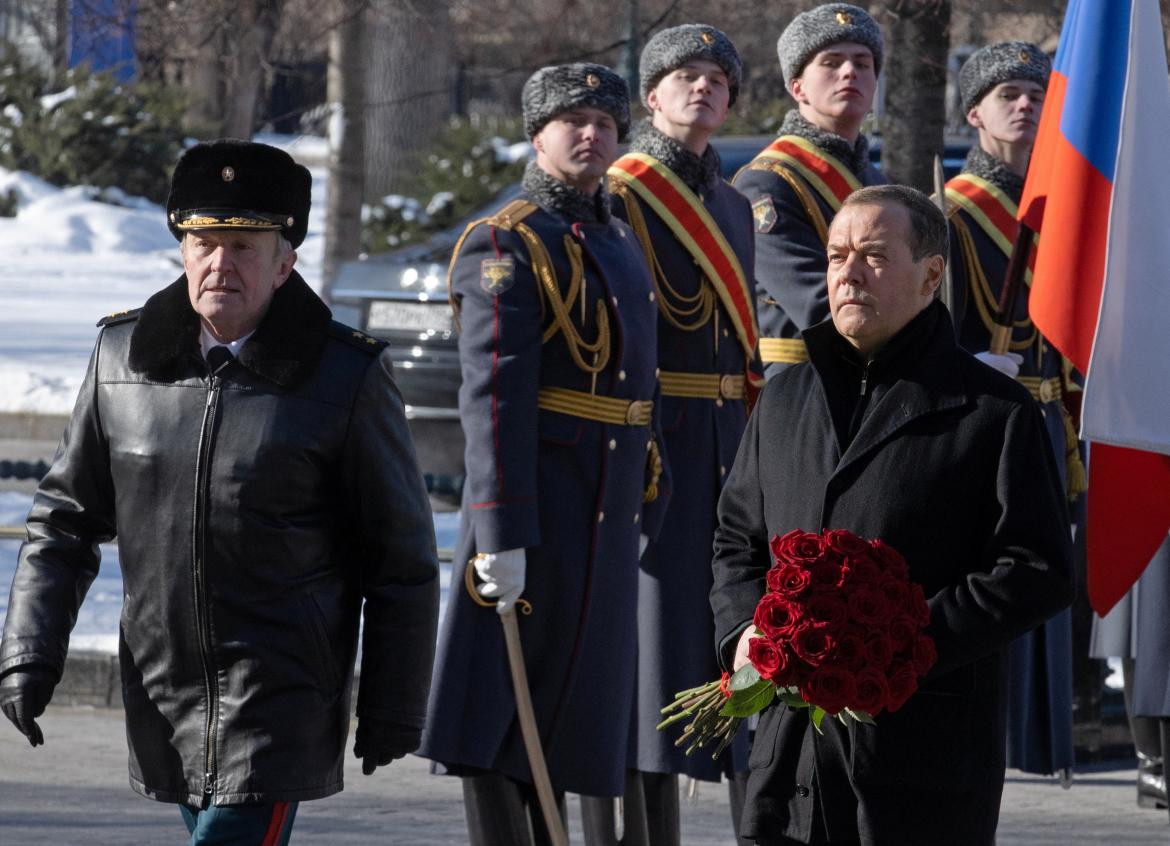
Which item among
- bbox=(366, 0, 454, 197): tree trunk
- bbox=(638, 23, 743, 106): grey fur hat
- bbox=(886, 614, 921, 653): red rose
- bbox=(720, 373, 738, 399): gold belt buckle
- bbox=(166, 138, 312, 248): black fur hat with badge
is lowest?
bbox=(886, 614, 921, 653): red rose

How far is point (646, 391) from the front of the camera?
610 cm

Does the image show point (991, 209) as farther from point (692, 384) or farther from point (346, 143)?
point (346, 143)

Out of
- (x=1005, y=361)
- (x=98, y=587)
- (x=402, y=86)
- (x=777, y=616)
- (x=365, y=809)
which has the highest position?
(x=402, y=86)

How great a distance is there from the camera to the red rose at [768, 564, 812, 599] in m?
3.80

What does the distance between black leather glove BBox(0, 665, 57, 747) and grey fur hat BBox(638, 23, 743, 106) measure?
292cm

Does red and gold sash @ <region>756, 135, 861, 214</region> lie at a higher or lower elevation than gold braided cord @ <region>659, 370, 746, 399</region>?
higher

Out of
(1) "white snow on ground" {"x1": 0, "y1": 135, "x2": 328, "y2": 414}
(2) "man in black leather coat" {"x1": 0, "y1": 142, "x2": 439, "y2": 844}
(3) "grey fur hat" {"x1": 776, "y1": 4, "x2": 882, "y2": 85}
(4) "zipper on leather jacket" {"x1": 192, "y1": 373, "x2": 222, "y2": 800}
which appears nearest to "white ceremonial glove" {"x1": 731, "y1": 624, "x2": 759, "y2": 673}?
(2) "man in black leather coat" {"x1": 0, "y1": 142, "x2": 439, "y2": 844}

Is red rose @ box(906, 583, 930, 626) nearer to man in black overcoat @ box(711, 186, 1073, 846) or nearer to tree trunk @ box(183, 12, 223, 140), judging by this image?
man in black overcoat @ box(711, 186, 1073, 846)

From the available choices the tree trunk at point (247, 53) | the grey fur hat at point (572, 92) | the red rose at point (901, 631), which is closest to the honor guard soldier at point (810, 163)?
the grey fur hat at point (572, 92)

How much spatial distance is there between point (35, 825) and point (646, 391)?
87.1 inches

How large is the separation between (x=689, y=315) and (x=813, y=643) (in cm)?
273

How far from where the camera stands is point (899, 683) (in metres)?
3.79

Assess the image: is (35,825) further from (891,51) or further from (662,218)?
(891,51)

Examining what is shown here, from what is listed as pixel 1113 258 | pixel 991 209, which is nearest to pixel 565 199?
pixel 1113 258
